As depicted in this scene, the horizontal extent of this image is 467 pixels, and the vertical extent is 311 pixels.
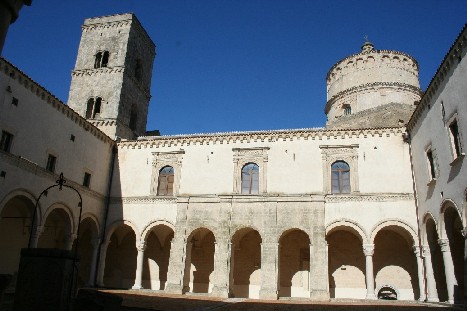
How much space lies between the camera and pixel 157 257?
24.6 metres

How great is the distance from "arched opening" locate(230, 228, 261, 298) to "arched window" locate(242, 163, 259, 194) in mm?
2133

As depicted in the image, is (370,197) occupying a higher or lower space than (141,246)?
higher

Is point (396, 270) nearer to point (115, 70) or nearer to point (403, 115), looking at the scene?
point (403, 115)

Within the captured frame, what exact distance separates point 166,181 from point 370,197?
11270 millimetres

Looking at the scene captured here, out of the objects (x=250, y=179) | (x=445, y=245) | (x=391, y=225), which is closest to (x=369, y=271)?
(x=391, y=225)

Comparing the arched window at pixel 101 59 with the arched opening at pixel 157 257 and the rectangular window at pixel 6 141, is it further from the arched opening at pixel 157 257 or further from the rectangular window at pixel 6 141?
the rectangular window at pixel 6 141

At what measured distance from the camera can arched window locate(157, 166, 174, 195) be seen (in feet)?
76.8

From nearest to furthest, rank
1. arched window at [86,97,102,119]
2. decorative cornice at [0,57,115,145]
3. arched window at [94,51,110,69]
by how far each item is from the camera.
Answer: decorative cornice at [0,57,115,145] → arched window at [86,97,102,119] → arched window at [94,51,110,69]

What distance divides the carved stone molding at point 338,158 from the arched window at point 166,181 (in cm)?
865

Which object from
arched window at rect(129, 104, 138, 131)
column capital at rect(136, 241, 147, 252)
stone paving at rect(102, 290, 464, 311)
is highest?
arched window at rect(129, 104, 138, 131)

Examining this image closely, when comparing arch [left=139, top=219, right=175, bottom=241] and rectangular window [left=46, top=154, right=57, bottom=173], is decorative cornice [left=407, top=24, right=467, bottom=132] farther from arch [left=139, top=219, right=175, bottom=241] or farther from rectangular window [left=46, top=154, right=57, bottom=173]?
rectangular window [left=46, top=154, right=57, bottom=173]

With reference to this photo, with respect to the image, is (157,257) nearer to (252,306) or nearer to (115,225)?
(115,225)

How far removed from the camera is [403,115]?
23531mm

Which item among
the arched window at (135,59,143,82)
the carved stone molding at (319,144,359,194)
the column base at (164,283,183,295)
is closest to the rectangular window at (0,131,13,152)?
the column base at (164,283,183,295)
